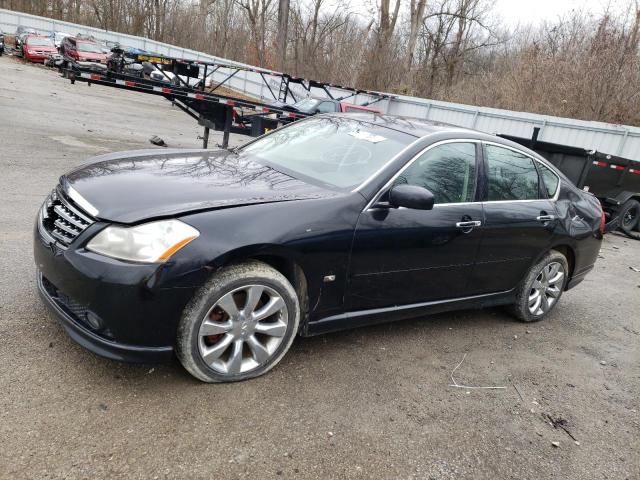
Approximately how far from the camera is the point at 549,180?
4750 millimetres

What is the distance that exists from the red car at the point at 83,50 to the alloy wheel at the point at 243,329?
2602 cm

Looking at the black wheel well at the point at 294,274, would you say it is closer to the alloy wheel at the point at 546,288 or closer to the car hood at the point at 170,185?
the car hood at the point at 170,185

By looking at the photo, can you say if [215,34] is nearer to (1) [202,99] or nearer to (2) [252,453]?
(1) [202,99]

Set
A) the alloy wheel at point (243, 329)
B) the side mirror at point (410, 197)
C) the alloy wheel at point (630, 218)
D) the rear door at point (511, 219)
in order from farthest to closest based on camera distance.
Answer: the alloy wheel at point (630, 218) < the rear door at point (511, 219) < the side mirror at point (410, 197) < the alloy wheel at point (243, 329)

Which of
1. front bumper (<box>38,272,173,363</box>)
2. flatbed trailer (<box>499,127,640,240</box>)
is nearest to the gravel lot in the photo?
front bumper (<box>38,272,173,363</box>)

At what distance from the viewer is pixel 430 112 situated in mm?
22438

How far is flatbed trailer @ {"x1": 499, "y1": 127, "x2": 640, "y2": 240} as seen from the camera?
31.8 feet

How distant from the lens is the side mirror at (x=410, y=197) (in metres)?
3.26

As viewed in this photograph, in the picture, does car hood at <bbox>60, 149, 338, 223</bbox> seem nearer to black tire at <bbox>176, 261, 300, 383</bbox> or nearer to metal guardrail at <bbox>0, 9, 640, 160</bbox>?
black tire at <bbox>176, 261, 300, 383</bbox>

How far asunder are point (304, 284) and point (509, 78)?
23.4 metres

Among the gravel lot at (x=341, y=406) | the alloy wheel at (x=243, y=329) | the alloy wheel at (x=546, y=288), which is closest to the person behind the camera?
the gravel lot at (x=341, y=406)

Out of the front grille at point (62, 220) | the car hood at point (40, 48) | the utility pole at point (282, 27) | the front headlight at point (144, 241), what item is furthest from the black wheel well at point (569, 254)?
the car hood at point (40, 48)

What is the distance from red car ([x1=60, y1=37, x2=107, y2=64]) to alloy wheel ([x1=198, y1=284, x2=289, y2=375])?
26.0 m

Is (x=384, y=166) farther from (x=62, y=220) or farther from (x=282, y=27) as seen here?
(x=282, y=27)
